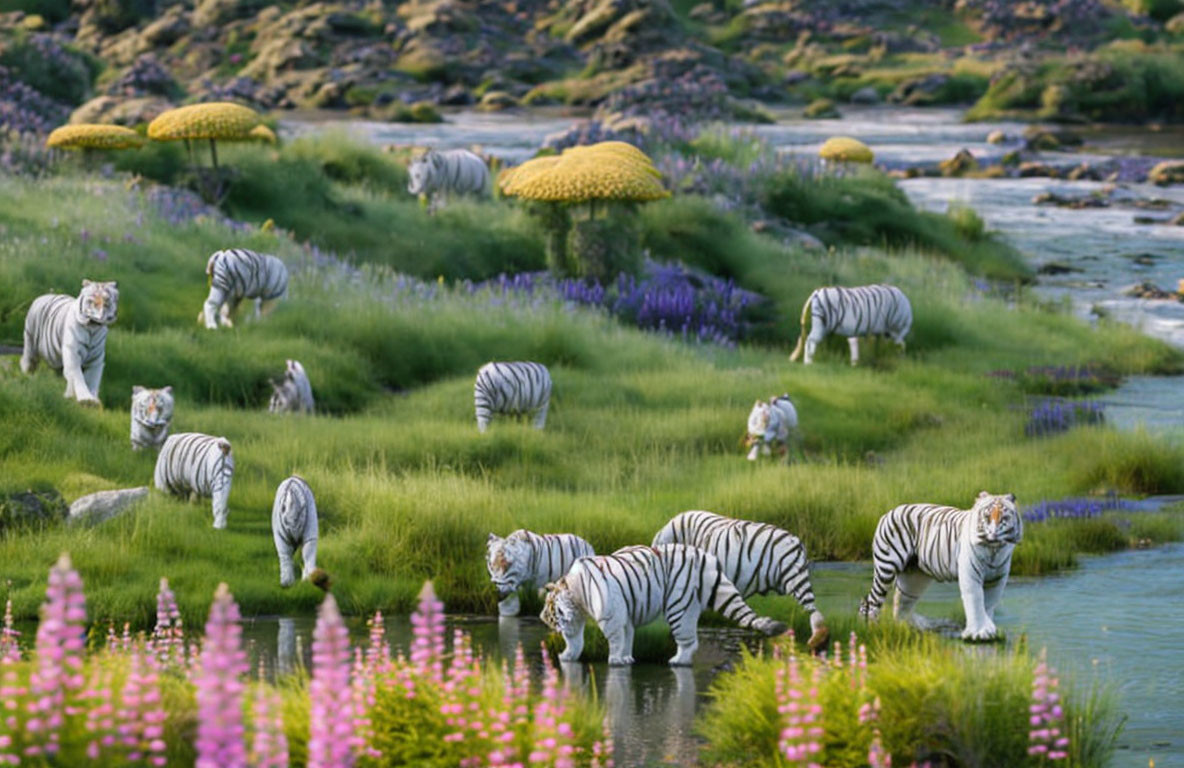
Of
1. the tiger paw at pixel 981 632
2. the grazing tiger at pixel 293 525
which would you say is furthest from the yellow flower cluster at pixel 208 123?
the tiger paw at pixel 981 632

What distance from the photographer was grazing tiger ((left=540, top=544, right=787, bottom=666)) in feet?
33.2

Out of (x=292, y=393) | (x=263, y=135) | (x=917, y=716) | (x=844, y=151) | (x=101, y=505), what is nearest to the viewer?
(x=917, y=716)

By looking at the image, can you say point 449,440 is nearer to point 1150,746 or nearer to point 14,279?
point 14,279

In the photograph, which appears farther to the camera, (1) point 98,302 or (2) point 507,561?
(1) point 98,302

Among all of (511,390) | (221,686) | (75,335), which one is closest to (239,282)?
(75,335)

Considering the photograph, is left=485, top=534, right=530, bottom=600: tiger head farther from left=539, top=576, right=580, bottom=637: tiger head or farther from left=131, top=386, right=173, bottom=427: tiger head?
left=131, top=386, right=173, bottom=427: tiger head

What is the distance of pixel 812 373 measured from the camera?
809 inches

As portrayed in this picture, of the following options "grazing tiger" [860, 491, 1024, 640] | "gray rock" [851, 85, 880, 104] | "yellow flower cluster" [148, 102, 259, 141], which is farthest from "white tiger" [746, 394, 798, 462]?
"gray rock" [851, 85, 880, 104]

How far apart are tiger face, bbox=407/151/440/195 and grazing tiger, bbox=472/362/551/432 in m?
13.2

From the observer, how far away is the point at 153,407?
564 inches

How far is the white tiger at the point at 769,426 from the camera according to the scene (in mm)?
16562

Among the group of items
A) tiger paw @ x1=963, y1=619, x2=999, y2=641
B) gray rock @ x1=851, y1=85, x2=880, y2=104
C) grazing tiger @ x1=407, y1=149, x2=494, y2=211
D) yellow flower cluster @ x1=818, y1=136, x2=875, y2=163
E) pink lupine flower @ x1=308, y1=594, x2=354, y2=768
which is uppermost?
gray rock @ x1=851, y1=85, x2=880, y2=104

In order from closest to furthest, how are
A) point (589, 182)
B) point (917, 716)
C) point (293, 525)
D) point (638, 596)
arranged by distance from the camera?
point (917, 716), point (638, 596), point (293, 525), point (589, 182)

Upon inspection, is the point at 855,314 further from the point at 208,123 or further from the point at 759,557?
the point at 759,557
